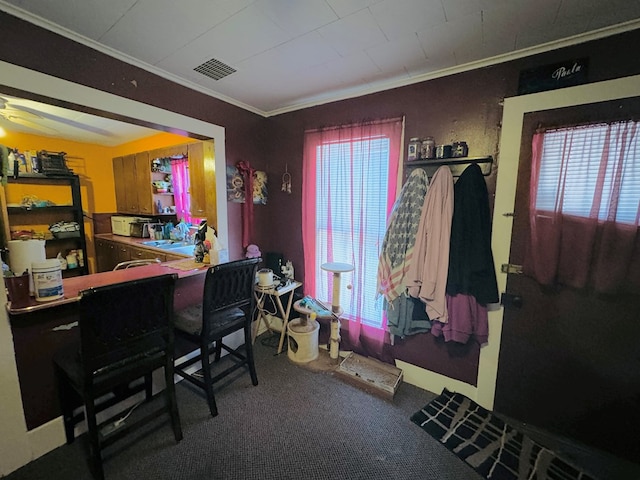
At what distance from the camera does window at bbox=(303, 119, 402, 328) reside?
2066mm

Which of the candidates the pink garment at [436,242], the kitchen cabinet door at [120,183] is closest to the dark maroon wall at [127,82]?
the pink garment at [436,242]

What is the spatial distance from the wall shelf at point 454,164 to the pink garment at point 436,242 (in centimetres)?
6

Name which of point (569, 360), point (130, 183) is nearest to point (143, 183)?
point (130, 183)

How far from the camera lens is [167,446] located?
1508 mm

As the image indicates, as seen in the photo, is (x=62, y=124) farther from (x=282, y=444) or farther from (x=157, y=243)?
(x=282, y=444)

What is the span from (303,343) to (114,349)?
4.65 feet

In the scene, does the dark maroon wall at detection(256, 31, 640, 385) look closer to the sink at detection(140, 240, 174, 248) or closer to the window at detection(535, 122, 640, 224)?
the window at detection(535, 122, 640, 224)

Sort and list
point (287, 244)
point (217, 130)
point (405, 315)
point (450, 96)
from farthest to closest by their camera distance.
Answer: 1. point (287, 244)
2. point (217, 130)
3. point (405, 315)
4. point (450, 96)

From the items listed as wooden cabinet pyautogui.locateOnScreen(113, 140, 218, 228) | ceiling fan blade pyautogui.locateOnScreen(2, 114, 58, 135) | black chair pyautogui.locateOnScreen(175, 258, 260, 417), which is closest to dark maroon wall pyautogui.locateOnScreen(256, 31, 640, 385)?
wooden cabinet pyautogui.locateOnScreen(113, 140, 218, 228)

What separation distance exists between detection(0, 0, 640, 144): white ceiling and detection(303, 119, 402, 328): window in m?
0.48

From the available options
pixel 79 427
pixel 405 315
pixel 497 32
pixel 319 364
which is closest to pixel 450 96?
pixel 497 32

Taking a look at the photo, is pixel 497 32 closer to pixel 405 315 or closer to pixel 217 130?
pixel 405 315

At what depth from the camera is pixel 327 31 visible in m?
1.39

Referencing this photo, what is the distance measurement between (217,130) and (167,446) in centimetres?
234
